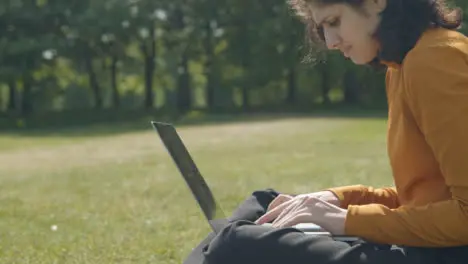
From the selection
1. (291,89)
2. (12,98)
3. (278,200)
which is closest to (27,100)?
(12,98)

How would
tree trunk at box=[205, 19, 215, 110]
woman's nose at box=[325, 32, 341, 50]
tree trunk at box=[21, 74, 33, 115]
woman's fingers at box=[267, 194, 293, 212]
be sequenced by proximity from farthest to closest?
tree trunk at box=[205, 19, 215, 110]
tree trunk at box=[21, 74, 33, 115]
woman's fingers at box=[267, 194, 293, 212]
woman's nose at box=[325, 32, 341, 50]

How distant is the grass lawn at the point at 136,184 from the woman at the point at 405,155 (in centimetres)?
261

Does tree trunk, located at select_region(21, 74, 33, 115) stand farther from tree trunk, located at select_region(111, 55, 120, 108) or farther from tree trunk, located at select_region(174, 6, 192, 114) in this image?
tree trunk, located at select_region(174, 6, 192, 114)

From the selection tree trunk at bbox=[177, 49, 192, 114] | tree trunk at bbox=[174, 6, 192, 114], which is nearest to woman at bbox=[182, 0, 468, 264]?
tree trunk at bbox=[174, 6, 192, 114]

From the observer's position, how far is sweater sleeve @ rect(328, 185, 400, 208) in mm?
3043

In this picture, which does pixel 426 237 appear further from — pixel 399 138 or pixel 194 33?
pixel 194 33

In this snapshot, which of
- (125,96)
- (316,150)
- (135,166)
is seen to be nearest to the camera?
(135,166)

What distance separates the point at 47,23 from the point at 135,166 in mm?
22436

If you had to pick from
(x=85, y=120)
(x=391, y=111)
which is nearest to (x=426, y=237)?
(x=391, y=111)

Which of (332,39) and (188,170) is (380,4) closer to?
(332,39)

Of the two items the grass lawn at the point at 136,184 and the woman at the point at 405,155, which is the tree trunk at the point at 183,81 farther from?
the woman at the point at 405,155

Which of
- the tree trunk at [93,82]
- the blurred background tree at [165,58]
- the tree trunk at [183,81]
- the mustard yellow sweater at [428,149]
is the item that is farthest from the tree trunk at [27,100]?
the mustard yellow sweater at [428,149]

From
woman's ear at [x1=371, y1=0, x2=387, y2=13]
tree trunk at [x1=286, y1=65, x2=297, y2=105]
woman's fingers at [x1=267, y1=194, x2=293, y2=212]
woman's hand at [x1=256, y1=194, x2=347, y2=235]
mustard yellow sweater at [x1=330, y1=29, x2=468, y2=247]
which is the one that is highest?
woman's ear at [x1=371, y1=0, x2=387, y2=13]

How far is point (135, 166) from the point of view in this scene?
11750 mm
